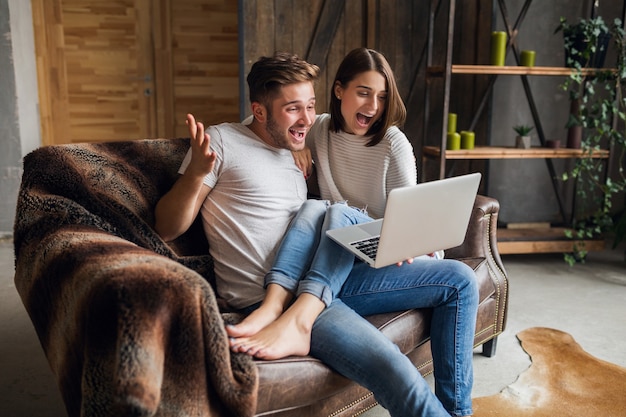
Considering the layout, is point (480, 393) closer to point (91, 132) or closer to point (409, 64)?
point (409, 64)

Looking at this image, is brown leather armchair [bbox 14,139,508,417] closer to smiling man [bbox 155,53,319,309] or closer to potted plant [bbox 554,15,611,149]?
smiling man [bbox 155,53,319,309]

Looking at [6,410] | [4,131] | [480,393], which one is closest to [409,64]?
[480,393]

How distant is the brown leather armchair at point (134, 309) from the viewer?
105 centimetres

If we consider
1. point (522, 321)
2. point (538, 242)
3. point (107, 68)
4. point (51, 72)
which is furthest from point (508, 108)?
point (51, 72)

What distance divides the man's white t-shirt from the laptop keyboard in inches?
10.3

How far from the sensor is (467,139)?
336cm

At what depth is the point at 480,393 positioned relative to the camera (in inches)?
78.1

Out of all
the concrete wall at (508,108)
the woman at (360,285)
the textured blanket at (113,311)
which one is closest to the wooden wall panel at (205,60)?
the concrete wall at (508,108)

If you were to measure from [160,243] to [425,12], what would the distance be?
2.78m

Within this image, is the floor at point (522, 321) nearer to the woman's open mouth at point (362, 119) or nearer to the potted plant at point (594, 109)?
the potted plant at point (594, 109)

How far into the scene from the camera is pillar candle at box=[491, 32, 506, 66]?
3.28 m

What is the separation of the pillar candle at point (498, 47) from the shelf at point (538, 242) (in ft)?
3.41

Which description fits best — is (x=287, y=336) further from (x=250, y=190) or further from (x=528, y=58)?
(x=528, y=58)

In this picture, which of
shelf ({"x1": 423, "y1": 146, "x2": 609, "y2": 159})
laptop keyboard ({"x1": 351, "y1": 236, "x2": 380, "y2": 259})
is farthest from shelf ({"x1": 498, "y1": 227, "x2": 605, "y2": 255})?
laptop keyboard ({"x1": 351, "y1": 236, "x2": 380, "y2": 259})
